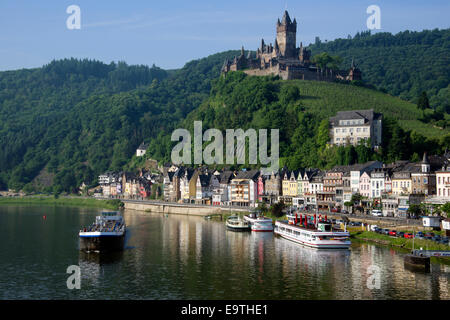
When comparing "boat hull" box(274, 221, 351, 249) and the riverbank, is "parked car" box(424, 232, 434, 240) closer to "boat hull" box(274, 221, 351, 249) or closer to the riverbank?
the riverbank

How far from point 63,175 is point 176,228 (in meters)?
115

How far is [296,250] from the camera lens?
213 ft

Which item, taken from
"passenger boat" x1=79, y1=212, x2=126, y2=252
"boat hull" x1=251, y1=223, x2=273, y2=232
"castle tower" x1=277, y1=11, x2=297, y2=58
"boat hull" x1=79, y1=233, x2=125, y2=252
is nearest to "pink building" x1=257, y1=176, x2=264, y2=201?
"boat hull" x1=251, y1=223, x2=273, y2=232

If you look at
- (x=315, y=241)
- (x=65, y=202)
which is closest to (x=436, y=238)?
(x=315, y=241)

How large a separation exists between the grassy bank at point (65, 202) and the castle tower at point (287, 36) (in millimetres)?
70443

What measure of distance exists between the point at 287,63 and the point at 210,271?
12926 centimetres

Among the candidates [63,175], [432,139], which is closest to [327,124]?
[432,139]

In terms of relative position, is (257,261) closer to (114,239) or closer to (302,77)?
(114,239)

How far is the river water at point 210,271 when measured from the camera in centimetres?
4469

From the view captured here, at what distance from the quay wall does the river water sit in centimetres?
2979

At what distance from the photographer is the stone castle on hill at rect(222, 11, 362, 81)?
558 feet

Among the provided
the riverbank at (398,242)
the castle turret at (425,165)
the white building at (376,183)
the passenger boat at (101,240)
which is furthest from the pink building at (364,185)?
the passenger boat at (101,240)

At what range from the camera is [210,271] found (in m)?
52.4
